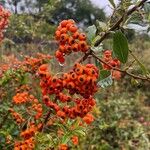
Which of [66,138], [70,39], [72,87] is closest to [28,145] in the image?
[66,138]

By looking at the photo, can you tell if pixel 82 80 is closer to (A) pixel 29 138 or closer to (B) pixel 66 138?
(B) pixel 66 138

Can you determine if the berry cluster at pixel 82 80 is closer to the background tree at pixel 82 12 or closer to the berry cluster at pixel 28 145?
the berry cluster at pixel 28 145

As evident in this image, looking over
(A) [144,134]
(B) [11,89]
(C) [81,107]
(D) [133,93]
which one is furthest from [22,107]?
(D) [133,93]

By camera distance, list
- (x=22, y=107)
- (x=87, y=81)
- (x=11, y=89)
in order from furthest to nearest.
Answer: (x=11, y=89) → (x=22, y=107) → (x=87, y=81)

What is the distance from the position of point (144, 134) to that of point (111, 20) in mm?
4726

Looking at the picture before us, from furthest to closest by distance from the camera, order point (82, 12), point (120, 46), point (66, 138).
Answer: point (82, 12) → point (66, 138) → point (120, 46)

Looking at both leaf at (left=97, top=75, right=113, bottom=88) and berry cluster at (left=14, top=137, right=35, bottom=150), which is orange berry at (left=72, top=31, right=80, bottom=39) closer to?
leaf at (left=97, top=75, right=113, bottom=88)

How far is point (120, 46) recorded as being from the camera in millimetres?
2109

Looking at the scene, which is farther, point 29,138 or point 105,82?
point 29,138

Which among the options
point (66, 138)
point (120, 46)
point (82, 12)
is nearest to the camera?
point (120, 46)

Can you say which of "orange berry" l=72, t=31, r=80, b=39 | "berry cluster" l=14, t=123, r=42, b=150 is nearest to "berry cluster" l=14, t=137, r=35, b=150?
"berry cluster" l=14, t=123, r=42, b=150

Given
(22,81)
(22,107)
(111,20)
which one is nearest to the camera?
(111,20)

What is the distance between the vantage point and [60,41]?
220cm

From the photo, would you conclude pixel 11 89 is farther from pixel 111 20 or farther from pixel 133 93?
pixel 133 93
